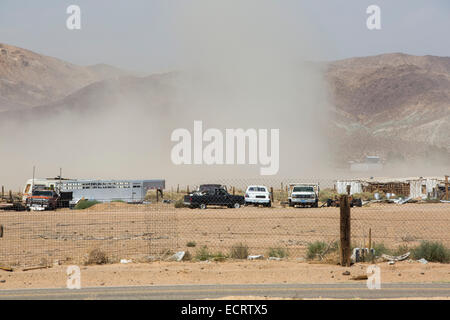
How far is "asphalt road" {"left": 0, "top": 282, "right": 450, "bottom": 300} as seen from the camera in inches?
445

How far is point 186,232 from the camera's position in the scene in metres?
24.9

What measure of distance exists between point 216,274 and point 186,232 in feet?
36.5

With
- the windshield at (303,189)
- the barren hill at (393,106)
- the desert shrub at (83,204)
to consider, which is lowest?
the desert shrub at (83,204)

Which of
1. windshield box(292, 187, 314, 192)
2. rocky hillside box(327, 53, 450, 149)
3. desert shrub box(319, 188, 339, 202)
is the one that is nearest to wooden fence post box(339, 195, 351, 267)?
windshield box(292, 187, 314, 192)

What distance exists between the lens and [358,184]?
208 feet

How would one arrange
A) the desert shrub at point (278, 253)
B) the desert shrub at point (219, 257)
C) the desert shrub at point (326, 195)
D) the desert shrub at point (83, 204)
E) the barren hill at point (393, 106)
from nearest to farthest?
1. the desert shrub at point (219, 257)
2. the desert shrub at point (278, 253)
3. the desert shrub at point (83, 204)
4. the desert shrub at point (326, 195)
5. the barren hill at point (393, 106)

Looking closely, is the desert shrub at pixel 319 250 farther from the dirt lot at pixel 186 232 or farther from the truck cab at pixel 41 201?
the truck cab at pixel 41 201

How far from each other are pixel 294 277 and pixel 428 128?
136124mm

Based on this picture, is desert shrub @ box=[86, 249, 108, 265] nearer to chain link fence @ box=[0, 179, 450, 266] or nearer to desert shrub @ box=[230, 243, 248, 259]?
chain link fence @ box=[0, 179, 450, 266]

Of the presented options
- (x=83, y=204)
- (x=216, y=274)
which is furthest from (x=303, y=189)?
(x=216, y=274)

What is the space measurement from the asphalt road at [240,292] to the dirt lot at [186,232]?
13.4 ft

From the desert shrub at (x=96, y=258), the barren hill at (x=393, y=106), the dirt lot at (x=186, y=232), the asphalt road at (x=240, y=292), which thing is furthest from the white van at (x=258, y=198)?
the barren hill at (x=393, y=106)

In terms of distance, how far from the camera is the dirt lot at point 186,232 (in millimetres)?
18812
